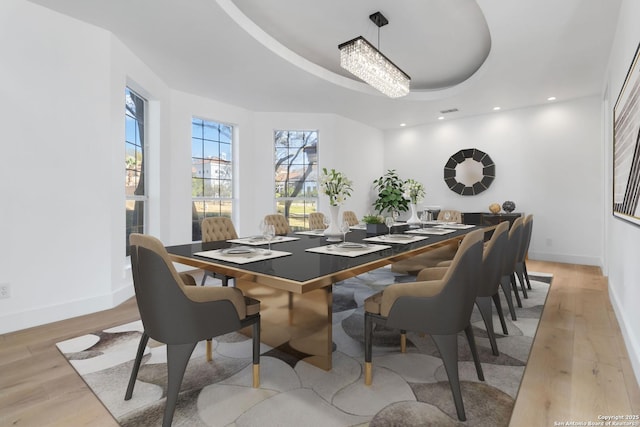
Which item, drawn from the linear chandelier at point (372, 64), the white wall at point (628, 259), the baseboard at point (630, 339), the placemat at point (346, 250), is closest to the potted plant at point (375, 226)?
the placemat at point (346, 250)

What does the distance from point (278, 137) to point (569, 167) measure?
196 inches

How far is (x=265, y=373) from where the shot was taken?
189cm

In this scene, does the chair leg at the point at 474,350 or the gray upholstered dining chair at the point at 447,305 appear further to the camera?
the chair leg at the point at 474,350

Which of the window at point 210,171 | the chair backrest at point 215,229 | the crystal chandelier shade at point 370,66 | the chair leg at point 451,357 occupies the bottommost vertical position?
the chair leg at point 451,357

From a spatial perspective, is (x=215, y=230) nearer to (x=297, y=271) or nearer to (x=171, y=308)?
(x=171, y=308)

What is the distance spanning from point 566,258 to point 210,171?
6.08m

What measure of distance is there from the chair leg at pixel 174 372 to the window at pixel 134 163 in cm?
280

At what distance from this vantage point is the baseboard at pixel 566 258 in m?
5.16

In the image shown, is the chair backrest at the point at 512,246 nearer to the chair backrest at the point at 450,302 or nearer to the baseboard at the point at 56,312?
the chair backrest at the point at 450,302

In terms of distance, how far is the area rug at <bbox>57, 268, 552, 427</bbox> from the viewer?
59.1 inches

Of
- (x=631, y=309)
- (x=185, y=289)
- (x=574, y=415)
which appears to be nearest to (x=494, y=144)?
(x=631, y=309)

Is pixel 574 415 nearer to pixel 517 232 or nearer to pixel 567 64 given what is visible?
pixel 517 232

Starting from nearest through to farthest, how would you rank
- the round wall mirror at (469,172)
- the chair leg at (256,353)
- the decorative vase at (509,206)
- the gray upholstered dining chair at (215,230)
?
the chair leg at (256,353) → the gray upholstered dining chair at (215,230) → the decorative vase at (509,206) → the round wall mirror at (469,172)

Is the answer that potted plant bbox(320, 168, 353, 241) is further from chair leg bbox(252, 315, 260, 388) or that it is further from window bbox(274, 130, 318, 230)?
window bbox(274, 130, 318, 230)
